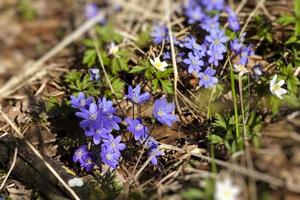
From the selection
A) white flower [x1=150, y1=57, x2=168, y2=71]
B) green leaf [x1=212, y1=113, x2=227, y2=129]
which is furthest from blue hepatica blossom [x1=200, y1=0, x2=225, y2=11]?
green leaf [x1=212, y1=113, x2=227, y2=129]

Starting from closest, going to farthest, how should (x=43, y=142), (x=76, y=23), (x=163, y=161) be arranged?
(x=163, y=161) < (x=43, y=142) < (x=76, y=23)

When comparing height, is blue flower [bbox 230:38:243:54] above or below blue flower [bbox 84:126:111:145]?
above

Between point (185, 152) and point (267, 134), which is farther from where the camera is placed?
point (185, 152)

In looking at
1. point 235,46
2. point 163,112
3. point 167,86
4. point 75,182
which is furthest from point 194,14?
point 75,182

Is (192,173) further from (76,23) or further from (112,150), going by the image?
(76,23)

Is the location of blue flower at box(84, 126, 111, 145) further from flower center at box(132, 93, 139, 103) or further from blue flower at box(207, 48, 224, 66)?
blue flower at box(207, 48, 224, 66)

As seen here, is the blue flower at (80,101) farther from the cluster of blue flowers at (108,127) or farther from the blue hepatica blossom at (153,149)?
the blue hepatica blossom at (153,149)

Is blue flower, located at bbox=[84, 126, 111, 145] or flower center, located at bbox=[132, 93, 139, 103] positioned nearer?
blue flower, located at bbox=[84, 126, 111, 145]

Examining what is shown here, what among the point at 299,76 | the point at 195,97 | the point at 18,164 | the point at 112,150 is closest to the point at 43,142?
the point at 18,164
